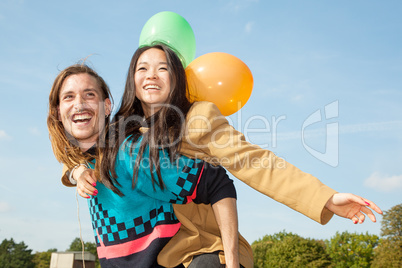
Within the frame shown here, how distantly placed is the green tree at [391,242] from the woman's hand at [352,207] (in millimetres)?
26339

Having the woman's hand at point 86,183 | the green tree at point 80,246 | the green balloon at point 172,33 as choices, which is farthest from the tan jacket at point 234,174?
the green tree at point 80,246

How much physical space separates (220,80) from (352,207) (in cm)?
152

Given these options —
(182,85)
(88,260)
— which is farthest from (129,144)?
(88,260)

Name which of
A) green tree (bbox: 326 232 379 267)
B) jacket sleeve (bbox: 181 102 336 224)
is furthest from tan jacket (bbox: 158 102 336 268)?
green tree (bbox: 326 232 379 267)

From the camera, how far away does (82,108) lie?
310cm

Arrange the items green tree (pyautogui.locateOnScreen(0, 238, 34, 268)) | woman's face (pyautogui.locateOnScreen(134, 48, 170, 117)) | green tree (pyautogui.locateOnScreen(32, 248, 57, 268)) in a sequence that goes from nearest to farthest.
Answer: woman's face (pyautogui.locateOnScreen(134, 48, 170, 117))
green tree (pyautogui.locateOnScreen(0, 238, 34, 268))
green tree (pyautogui.locateOnScreen(32, 248, 57, 268))

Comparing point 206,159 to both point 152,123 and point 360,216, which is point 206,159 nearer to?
point 152,123

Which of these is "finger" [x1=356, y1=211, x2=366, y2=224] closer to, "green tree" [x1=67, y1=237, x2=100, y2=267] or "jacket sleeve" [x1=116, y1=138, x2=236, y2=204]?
"jacket sleeve" [x1=116, y1=138, x2=236, y2=204]

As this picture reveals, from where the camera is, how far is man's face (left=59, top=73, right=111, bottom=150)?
122 inches

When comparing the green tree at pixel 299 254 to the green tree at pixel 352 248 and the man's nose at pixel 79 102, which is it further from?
the man's nose at pixel 79 102

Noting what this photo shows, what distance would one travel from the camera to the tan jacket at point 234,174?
2465 mm

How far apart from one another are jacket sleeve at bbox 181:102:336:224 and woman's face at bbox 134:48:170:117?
385 mm

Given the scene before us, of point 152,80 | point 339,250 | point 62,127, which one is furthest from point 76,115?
point 339,250

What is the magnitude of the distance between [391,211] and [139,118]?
103 ft
